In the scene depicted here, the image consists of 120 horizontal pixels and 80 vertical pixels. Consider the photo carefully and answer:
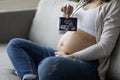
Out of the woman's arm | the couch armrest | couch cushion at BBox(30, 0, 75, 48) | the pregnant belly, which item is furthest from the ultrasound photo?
the couch armrest

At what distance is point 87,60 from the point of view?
156cm

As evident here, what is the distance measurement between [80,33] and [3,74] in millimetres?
506

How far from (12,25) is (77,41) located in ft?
2.37

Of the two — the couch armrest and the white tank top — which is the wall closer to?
the couch armrest

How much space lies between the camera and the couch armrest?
7.11 feet

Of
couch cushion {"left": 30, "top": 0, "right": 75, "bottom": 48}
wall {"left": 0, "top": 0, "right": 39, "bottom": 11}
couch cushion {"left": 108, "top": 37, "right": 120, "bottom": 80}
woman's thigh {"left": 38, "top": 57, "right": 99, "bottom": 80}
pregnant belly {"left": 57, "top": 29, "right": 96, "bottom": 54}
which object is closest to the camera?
woman's thigh {"left": 38, "top": 57, "right": 99, "bottom": 80}

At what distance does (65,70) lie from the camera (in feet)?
4.62

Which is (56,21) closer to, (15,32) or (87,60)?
(15,32)

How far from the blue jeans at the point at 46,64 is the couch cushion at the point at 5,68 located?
5 cm

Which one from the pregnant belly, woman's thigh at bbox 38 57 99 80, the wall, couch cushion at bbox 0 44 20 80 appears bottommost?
couch cushion at bbox 0 44 20 80

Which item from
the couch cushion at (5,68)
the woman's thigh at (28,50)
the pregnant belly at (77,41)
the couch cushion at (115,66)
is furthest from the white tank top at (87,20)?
the couch cushion at (5,68)

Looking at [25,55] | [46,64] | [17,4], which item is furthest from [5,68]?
[17,4]

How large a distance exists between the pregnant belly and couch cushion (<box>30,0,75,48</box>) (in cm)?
26

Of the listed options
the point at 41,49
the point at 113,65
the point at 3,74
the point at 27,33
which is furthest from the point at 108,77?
the point at 27,33
